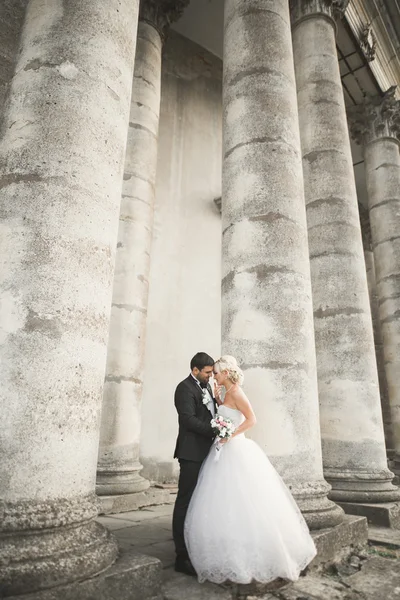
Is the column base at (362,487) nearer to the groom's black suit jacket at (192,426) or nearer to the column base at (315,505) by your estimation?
the column base at (315,505)

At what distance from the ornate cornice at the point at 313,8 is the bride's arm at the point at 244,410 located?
356 inches

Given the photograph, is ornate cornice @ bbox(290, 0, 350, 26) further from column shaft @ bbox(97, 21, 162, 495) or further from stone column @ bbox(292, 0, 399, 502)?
column shaft @ bbox(97, 21, 162, 495)

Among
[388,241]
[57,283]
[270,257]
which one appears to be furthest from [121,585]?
[388,241]

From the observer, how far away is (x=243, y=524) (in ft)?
9.93

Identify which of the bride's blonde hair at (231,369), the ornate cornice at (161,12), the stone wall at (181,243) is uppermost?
the ornate cornice at (161,12)

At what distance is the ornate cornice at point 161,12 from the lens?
29.8ft

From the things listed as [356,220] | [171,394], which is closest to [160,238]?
[171,394]

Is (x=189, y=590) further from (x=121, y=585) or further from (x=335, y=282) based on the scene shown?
(x=335, y=282)

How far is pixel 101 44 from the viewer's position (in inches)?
136

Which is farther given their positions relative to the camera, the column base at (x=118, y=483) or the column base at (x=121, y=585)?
the column base at (x=118, y=483)

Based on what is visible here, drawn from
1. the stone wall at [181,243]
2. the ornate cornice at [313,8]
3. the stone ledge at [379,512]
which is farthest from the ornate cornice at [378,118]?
the stone ledge at [379,512]

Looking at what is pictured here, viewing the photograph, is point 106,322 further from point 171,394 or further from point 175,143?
point 175,143

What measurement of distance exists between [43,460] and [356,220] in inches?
269

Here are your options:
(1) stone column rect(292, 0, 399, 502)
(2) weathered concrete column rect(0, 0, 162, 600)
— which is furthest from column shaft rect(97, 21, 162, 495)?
(2) weathered concrete column rect(0, 0, 162, 600)
